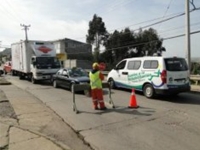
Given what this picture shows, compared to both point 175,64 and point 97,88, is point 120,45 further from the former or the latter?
point 97,88

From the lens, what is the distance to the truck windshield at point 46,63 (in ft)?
69.4

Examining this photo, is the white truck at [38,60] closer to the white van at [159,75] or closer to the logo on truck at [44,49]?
the logo on truck at [44,49]

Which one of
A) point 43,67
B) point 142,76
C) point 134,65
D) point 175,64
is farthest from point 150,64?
point 43,67

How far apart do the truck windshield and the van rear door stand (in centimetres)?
1168

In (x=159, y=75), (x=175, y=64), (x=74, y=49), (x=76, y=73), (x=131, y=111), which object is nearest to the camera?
(x=131, y=111)

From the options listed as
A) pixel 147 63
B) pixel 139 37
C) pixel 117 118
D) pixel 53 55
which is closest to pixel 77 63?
pixel 139 37

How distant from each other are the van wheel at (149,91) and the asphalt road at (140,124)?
2.34ft

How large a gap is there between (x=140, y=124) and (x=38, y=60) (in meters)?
15.0

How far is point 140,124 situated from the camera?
25.1 feet

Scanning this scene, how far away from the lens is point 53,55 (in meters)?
22.2

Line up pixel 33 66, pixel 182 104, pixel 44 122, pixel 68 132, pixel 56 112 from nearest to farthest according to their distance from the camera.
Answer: pixel 68 132, pixel 44 122, pixel 56 112, pixel 182 104, pixel 33 66

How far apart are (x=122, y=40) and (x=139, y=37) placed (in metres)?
4.04

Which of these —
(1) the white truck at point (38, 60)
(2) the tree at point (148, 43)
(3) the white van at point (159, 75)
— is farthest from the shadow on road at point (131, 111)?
(2) the tree at point (148, 43)

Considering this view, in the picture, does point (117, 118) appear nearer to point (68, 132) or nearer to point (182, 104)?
point (68, 132)
